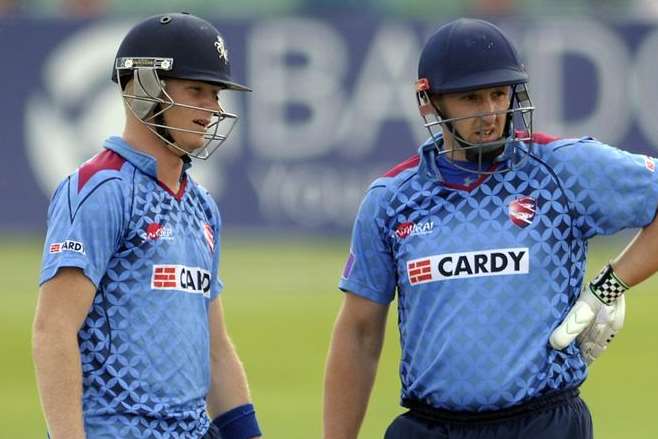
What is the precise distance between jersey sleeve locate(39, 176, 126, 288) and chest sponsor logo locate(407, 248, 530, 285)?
3.41ft

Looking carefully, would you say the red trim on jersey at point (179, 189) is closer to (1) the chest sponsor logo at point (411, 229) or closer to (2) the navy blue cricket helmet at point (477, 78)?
(1) the chest sponsor logo at point (411, 229)

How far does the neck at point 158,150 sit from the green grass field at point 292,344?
4.83 meters

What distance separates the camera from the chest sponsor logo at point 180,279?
5.20 metres

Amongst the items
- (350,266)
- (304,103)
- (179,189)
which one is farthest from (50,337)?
(304,103)

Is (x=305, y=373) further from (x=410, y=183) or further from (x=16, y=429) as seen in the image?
(x=410, y=183)

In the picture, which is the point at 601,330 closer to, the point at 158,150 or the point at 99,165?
the point at 158,150

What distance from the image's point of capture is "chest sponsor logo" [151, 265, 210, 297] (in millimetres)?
5199

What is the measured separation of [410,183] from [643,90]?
13.5 m

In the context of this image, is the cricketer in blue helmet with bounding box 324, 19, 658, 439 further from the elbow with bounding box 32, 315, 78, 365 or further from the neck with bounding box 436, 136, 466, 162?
the elbow with bounding box 32, 315, 78, 365

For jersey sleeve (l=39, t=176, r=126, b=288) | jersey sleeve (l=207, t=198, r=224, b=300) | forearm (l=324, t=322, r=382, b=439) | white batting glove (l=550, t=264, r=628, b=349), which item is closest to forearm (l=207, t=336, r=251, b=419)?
jersey sleeve (l=207, t=198, r=224, b=300)

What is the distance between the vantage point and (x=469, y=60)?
537cm

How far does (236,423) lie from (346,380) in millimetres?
416

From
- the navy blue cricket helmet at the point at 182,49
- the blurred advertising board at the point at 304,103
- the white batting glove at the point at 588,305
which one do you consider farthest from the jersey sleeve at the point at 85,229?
the blurred advertising board at the point at 304,103

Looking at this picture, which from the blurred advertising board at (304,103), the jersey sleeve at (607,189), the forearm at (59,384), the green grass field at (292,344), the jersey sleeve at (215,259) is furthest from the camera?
the blurred advertising board at (304,103)
